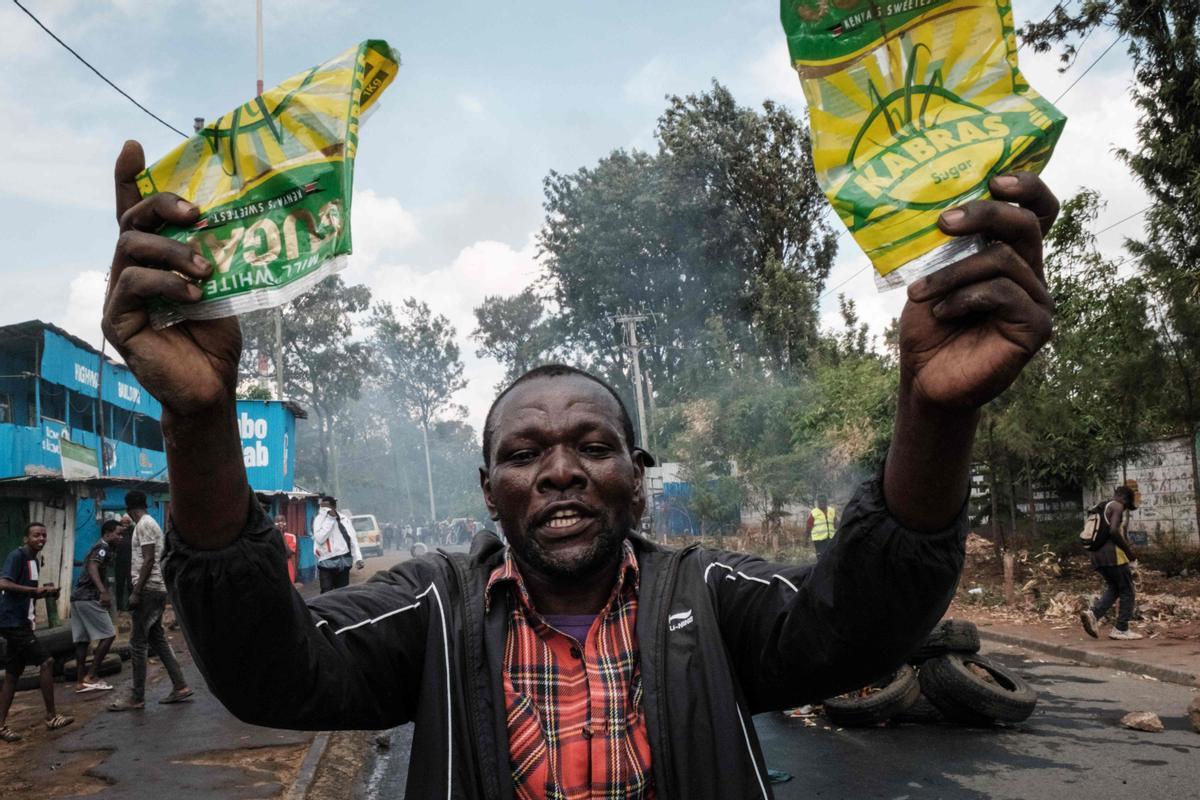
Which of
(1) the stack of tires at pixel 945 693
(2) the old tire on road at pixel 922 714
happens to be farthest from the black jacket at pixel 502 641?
(2) the old tire on road at pixel 922 714

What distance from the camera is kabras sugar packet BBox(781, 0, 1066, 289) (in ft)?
4.83

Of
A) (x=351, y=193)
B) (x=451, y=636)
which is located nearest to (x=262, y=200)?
(x=351, y=193)

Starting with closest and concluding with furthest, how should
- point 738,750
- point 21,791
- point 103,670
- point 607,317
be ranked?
point 738,750 → point 21,791 → point 103,670 → point 607,317

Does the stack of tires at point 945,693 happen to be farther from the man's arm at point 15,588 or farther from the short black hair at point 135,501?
the short black hair at point 135,501

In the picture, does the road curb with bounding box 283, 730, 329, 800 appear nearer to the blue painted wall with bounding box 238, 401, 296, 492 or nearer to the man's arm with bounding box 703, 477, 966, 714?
the man's arm with bounding box 703, 477, 966, 714

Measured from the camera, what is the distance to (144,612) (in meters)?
8.70

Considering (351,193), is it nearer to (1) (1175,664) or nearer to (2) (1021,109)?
(2) (1021,109)

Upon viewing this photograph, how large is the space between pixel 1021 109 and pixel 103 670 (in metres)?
12.0

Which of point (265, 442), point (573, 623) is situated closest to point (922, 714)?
point (573, 623)

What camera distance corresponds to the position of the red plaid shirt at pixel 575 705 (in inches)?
68.9

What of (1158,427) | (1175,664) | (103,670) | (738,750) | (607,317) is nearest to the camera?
(738,750)

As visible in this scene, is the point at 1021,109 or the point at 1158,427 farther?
the point at 1158,427

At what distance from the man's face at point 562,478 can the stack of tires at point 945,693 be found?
6009 millimetres

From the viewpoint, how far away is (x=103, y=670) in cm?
1103
